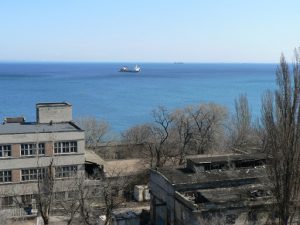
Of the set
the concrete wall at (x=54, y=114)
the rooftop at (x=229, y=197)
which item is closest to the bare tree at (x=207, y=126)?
the concrete wall at (x=54, y=114)

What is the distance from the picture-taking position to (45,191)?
30969 millimetres

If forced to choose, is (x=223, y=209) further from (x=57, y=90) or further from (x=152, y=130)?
(x=57, y=90)

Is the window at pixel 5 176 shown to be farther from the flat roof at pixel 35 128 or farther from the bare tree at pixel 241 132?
the bare tree at pixel 241 132

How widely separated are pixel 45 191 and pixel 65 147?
273 inches

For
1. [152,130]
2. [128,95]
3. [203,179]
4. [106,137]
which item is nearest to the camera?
[203,179]

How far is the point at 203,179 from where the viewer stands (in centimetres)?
2911

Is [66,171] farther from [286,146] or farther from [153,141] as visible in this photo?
[286,146]

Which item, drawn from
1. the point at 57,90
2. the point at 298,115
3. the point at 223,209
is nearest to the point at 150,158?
the point at 223,209

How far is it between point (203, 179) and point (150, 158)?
61.1 feet

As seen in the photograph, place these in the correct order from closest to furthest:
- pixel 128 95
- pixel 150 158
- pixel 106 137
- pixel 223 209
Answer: pixel 223 209 → pixel 150 158 → pixel 106 137 → pixel 128 95

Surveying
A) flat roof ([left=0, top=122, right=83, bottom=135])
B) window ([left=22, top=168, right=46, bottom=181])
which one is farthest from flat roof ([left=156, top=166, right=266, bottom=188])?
flat roof ([left=0, top=122, right=83, bottom=135])

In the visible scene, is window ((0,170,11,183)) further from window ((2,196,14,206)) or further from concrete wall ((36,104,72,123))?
concrete wall ((36,104,72,123))

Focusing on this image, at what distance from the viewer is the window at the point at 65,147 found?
37.2m

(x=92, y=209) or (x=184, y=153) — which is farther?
(x=184, y=153)
